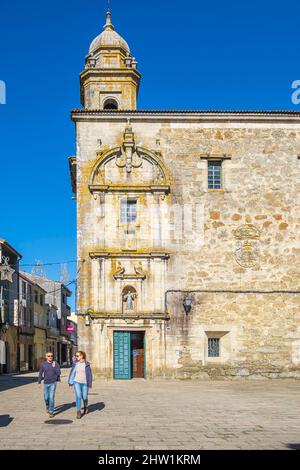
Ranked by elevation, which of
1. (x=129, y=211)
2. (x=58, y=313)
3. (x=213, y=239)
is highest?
(x=129, y=211)

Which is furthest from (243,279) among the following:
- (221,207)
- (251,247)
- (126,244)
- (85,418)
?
(85,418)

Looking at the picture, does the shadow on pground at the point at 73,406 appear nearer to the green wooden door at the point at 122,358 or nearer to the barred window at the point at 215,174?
the green wooden door at the point at 122,358

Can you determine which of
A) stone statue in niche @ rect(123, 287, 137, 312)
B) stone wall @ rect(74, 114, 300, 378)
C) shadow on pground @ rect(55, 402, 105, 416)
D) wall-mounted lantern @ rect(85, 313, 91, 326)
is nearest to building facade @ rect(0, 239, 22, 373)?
stone wall @ rect(74, 114, 300, 378)

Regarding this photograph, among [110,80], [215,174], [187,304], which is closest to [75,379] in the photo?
[187,304]

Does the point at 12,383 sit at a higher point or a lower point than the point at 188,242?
lower

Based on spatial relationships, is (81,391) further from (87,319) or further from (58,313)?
(58,313)

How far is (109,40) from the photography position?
1385 inches

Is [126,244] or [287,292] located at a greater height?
[126,244]

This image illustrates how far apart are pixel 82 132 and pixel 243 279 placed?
9.93m

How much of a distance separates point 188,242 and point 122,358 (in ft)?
19.3

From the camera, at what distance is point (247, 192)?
28.3 m

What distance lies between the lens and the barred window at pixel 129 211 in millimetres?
27672

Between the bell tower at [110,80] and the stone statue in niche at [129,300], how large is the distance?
11.1 metres
